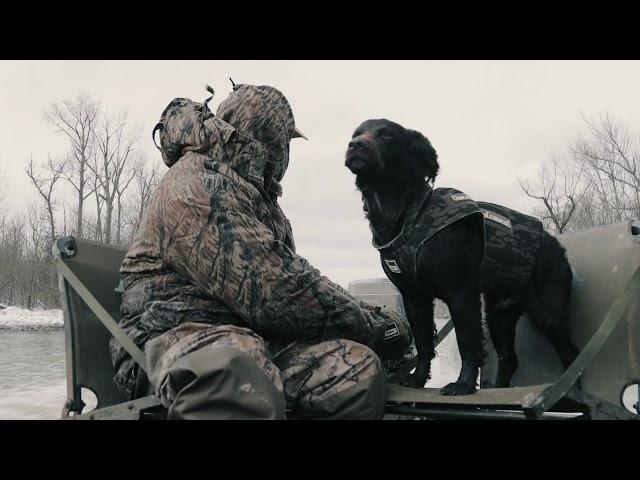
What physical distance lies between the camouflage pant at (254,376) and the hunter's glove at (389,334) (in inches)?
26.9

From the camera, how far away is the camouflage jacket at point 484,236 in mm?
2721

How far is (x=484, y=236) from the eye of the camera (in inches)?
111

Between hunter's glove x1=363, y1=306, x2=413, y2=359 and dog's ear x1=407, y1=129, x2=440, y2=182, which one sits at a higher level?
dog's ear x1=407, y1=129, x2=440, y2=182

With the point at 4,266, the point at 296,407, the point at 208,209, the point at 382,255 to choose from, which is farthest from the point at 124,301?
the point at 4,266

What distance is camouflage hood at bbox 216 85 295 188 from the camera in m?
2.53

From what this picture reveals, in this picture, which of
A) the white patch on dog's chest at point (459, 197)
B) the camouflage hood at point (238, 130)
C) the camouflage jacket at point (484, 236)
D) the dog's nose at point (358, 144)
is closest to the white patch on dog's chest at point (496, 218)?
the camouflage jacket at point (484, 236)

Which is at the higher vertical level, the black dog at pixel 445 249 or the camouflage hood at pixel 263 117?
the camouflage hood at pixel 263 117

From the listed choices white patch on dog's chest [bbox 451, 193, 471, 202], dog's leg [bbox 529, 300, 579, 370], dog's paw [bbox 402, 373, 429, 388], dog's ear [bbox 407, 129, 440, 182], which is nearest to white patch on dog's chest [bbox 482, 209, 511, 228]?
white patch on dog's chest [bbox 451, 193, 471, 202]

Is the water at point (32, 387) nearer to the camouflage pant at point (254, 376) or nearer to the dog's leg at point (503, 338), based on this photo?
the camouflage pant at point (254, 376)

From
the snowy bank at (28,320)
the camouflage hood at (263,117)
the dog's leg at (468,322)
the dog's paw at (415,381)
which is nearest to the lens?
the camouflage hood at (263,117)

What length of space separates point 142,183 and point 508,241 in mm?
31232

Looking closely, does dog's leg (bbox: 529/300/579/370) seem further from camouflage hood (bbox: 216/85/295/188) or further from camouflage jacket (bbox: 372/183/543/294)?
camouflage hood (bbox: 216/85/295/188)

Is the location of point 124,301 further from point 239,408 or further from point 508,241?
A: point 508,241

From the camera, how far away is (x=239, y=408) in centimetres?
182
